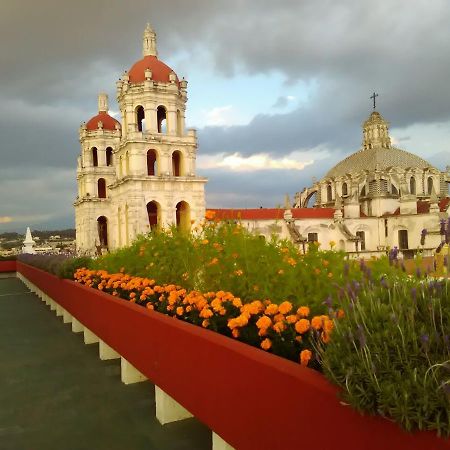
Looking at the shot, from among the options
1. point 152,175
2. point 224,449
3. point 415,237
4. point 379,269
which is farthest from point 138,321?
point 415,237

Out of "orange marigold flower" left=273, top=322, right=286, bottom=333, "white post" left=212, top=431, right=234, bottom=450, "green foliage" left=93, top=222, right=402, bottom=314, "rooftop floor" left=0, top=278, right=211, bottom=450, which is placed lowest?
"rooftop floor" left=0, top=278, right=211, bottom=450

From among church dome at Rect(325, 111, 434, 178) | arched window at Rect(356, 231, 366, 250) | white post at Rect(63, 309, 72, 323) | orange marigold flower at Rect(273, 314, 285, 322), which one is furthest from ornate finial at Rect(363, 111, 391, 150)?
orange marigold flower at Rect(273, 314, 285, 322)

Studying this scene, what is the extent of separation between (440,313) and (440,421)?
0.66 metres

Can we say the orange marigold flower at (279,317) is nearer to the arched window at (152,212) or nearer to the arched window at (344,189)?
the arched window at (152,212)

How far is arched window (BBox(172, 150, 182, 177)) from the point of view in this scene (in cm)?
3572

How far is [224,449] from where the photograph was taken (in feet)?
14.3

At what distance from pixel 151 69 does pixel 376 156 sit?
32738 mm

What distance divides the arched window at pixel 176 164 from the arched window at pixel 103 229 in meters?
16.8

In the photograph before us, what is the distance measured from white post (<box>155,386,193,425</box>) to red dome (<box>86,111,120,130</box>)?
4810cm

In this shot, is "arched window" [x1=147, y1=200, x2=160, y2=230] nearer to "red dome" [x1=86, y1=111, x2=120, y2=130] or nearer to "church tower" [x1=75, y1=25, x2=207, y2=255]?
"church tower" [x1=75, y1=25, x2=207, y2=255]

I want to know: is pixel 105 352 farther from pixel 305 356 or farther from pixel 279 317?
pixel 305 356

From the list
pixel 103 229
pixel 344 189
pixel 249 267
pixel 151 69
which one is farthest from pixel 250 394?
pixel 344 189

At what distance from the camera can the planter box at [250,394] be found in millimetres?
2654

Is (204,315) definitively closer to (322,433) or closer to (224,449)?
(224,449)
